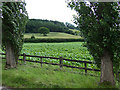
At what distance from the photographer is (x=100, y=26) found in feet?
23.4

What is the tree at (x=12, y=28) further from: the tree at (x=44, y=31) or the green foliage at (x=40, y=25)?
the tree at (x=44, y=31)

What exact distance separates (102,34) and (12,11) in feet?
23.9

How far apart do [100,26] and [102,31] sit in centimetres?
36

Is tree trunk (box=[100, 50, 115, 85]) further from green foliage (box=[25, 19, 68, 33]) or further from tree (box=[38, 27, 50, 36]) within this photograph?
tree (box=[38, 27, 50, 36])

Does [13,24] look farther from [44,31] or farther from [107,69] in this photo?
[44,31]

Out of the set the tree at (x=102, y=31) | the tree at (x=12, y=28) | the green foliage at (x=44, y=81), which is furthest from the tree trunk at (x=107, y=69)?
the tree at (x=12, y=28)

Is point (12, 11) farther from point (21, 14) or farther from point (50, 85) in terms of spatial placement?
point (50, 85)

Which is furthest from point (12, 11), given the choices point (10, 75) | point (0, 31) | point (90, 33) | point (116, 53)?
point (116, 53)

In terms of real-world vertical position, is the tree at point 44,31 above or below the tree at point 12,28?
above

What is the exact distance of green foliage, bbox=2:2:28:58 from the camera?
1015 cm

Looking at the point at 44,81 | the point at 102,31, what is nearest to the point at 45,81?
the point at 44,81

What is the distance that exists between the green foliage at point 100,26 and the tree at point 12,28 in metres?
4.76

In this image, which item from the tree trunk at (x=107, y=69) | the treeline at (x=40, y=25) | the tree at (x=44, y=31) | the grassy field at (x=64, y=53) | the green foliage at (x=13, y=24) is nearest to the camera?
the tree trunk at (x=107, y=69)

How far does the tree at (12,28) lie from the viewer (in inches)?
401
